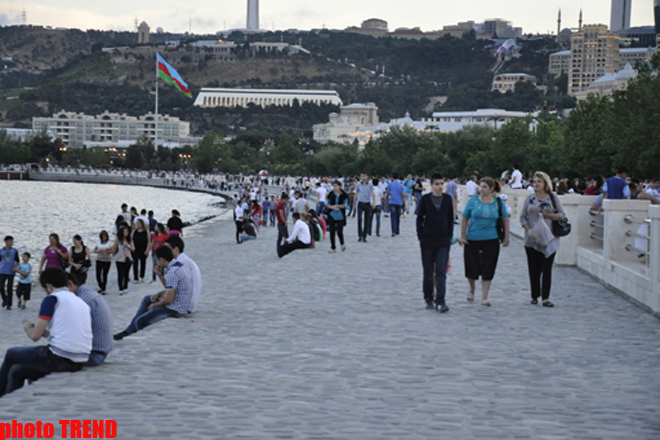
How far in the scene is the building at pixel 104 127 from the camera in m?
192

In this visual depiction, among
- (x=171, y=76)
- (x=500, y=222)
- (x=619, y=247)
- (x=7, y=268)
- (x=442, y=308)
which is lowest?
(x=7, y=268)

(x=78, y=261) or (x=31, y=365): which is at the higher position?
(x=31, y=365)

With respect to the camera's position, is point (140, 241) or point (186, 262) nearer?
point (186, 262)

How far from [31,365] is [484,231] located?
5.55m

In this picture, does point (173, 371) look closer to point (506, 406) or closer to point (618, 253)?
point (506, 406)

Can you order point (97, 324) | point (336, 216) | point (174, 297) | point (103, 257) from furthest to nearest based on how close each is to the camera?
1. point (336, 216)
2. point (103, 257)
3. point (174, 297)
4. point (97, 324)

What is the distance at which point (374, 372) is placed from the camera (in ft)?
22.7

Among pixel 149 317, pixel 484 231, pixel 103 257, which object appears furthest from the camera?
pixel 103 257

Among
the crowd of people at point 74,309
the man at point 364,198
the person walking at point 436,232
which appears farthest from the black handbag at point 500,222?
the man at point 364,198

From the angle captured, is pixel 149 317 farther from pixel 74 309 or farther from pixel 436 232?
pixel 436 232

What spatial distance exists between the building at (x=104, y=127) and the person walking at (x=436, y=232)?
183 meters

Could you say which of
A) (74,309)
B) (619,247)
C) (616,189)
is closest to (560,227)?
(619,247)

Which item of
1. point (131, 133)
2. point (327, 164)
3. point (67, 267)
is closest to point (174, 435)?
point (67, 267)

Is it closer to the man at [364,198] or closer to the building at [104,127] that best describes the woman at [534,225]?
the man at [364,198]
